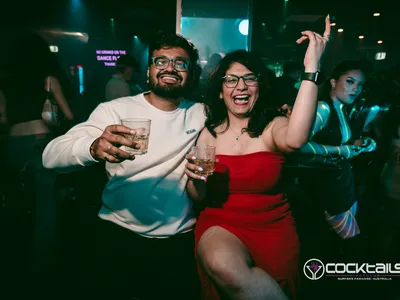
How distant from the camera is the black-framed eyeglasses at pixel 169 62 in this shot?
2.21 m

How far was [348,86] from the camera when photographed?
2898 millimetres

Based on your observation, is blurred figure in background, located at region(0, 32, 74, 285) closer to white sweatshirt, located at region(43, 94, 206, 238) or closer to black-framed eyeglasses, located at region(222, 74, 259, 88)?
white sweatshirt, located at region(43, 94, 206, 238)

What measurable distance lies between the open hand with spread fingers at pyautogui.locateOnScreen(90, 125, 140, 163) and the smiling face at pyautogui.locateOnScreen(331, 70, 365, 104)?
7.84ft

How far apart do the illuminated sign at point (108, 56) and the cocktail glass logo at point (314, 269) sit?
876 centimetres

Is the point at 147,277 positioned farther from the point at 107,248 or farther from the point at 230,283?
the point at 230,283

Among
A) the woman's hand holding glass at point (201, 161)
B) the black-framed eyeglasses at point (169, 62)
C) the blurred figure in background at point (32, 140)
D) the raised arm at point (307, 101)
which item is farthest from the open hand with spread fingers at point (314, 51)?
the blurred figure in background at point (32, 140)

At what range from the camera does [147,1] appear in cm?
753

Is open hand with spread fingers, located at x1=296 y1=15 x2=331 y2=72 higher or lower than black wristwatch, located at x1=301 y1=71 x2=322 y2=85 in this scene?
higher

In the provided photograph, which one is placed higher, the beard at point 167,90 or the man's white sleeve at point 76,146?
the beard at point 167,90

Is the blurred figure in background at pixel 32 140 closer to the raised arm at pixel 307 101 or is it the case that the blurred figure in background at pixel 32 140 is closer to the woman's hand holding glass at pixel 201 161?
the woman's hand holding glass at pixel 201 161

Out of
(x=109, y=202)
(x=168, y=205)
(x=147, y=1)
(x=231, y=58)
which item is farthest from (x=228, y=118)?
A: (x=147, y=1)

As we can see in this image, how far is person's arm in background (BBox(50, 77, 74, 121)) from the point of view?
9.75 feet

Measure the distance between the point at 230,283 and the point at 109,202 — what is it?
103 centimetres

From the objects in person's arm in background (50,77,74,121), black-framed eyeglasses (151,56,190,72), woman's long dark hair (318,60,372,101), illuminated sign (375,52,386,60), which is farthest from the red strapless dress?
illuminated sign (375,52,386,60)
